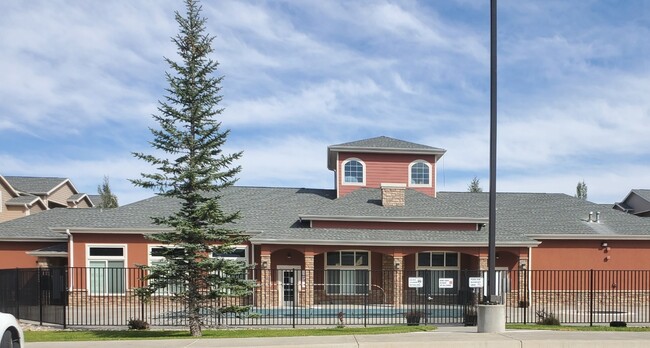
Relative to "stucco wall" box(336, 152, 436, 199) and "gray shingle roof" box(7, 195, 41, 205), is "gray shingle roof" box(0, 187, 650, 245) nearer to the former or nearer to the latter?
"stucco wall" box(336, 152, 436, 199)

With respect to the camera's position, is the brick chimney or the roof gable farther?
the roof gable

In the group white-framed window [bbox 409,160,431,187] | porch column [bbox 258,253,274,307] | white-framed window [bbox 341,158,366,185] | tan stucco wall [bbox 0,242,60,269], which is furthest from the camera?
white-framed window [bbox 409,160,431,187]

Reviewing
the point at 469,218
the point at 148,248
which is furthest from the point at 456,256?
the point at 148,248

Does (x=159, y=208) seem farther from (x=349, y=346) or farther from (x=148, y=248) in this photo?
(x=349, y=346)

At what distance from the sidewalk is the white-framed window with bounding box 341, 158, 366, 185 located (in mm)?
18768

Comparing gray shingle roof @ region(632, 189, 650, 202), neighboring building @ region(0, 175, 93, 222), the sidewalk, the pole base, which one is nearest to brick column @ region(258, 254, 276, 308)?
the sidewalk

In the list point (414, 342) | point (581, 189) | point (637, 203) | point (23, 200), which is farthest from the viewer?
point (581, 189)

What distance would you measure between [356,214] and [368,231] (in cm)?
113

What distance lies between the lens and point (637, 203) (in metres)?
45.0

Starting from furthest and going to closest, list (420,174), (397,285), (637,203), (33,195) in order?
(33,195), (637,203), (420,174), (397,285)

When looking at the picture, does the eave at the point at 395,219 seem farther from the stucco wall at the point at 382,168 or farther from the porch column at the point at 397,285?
the stucco wall at the point at 382,168

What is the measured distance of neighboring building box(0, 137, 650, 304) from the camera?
2636cm

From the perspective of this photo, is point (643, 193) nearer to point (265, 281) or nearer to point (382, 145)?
point (382, 145)

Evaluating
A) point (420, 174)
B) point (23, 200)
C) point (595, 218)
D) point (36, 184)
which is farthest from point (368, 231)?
point (36, 184)
